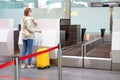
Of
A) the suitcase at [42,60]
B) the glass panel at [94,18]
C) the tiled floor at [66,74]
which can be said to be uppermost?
the glass panel at [94,18]

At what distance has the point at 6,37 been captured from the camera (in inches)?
287

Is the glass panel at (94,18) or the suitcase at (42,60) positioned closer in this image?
the suitcase at (42,60)

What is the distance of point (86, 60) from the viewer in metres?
6.68

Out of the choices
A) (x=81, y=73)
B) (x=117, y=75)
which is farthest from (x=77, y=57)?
(x=117, y=75)

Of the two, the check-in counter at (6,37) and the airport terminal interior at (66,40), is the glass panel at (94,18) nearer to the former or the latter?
the airport terminal interior at (66,40)

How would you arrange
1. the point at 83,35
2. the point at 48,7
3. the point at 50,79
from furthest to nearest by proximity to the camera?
the point at 48,7 < the point at 83,35 < the point at 50,79

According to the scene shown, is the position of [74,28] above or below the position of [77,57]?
above

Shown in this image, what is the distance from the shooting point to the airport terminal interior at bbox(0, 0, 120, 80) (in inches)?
233

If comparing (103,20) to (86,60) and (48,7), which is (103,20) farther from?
(86,60)

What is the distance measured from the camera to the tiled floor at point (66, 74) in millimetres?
5645

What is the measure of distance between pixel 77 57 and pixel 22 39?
1546mm

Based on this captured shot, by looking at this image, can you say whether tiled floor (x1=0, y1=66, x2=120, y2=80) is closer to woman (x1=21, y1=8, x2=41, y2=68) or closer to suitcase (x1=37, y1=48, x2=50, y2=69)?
suitcase (x1=37, y1=48, x2=50, y2=69)

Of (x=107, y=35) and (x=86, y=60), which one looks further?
(x=107, y=35)

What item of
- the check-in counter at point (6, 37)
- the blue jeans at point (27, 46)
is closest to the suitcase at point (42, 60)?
the blue jeans at point (27, 46)
